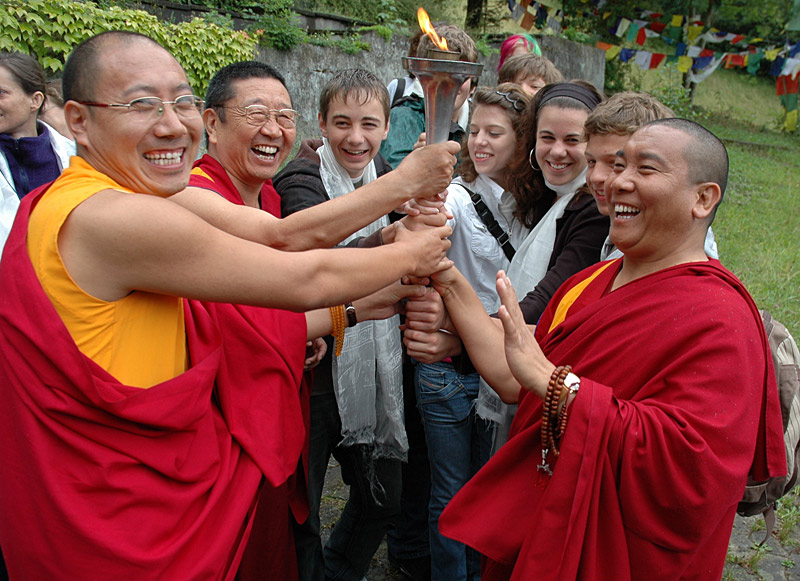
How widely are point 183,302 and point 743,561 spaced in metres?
3.35

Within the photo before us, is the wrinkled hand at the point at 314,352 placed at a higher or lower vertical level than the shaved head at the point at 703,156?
lower

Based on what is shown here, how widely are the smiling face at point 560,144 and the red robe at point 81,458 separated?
1688mm

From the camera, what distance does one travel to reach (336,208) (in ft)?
7.39

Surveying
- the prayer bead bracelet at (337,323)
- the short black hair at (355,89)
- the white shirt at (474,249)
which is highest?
the short black hair at (355,89)

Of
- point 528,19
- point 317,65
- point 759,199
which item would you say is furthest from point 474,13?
point 317,65

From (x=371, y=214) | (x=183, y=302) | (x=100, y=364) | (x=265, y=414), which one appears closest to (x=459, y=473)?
(x=265, y=414)

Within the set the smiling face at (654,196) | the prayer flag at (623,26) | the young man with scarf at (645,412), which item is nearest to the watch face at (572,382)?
the young man with scarf at (645,412)

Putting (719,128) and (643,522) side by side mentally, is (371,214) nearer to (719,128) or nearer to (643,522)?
(643,522)

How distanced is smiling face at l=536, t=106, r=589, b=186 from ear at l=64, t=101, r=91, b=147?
5.72ft

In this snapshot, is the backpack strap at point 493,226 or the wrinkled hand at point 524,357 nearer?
the wrinkled hand at point 524,357

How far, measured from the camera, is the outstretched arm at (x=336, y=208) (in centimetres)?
226

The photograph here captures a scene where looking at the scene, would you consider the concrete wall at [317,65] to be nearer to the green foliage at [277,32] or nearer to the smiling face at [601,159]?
the green foliage at [277,32]

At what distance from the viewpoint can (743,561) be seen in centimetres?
362

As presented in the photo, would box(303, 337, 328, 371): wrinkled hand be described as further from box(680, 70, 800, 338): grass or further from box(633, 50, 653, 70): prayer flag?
box(633, 50, 653, 70): prayer flag
